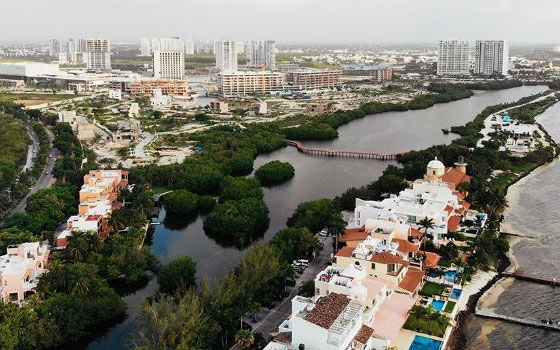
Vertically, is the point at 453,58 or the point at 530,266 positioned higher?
the point at 453,58

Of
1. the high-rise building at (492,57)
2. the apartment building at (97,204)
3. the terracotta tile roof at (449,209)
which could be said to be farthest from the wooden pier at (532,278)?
the high-rise building at (492,57)

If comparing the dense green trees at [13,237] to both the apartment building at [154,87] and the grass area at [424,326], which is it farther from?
the apartment building at [154,87]

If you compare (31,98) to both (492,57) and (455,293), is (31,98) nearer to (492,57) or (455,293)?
(455,293)

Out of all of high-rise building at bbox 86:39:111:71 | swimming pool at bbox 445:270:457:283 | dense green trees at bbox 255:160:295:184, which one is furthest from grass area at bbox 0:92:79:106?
swimming pool at bbox 445:270:457:283

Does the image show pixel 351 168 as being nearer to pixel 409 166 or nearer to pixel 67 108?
pixel 409 166

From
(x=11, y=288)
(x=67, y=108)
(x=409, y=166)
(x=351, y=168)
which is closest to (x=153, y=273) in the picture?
(x=11, y=288)

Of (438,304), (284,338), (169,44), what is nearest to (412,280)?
(438,304)
